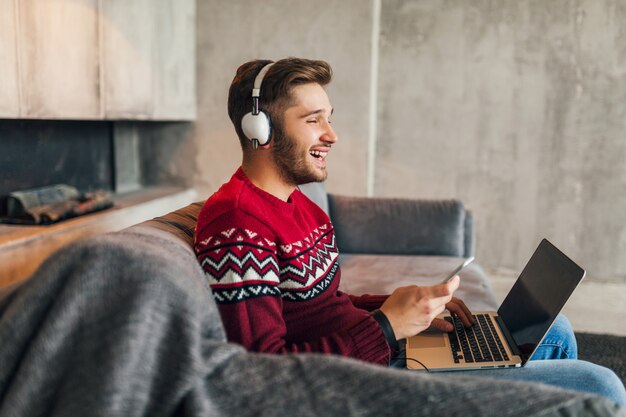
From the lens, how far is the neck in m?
1.40

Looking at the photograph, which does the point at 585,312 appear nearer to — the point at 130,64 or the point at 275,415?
the point at 130,64

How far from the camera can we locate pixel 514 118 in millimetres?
4195

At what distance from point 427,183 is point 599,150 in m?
1.12

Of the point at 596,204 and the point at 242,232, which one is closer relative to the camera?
the point at 242,232

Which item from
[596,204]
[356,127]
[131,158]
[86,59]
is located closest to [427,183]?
[356,127]

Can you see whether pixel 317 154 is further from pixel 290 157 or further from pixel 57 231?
pixel 57 231

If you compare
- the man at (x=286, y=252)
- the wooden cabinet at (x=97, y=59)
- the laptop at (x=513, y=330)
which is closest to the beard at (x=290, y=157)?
the man at (x=286, y=252)

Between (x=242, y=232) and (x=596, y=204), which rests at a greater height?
(x=242, y=232)

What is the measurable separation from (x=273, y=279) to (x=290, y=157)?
33cm

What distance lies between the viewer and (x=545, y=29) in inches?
161

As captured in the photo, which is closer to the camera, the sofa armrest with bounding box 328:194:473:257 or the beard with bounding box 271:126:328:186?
the beard with bounding box 271:126:328:186

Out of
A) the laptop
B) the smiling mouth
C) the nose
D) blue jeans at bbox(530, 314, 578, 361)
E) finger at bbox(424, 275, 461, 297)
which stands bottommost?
blue jeans at bbox(530, 314, 578, 361)

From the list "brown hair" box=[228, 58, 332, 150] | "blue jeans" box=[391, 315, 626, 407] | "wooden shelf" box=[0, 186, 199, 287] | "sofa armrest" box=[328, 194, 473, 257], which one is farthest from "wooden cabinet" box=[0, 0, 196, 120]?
"blue jeans" box=[391, 315, 626, 407]

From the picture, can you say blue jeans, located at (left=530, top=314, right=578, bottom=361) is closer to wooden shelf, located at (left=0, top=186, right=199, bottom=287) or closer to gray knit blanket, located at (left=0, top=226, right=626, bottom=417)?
gray knit blanket, located at (left=0, top=226, right=626, bottom=417)
